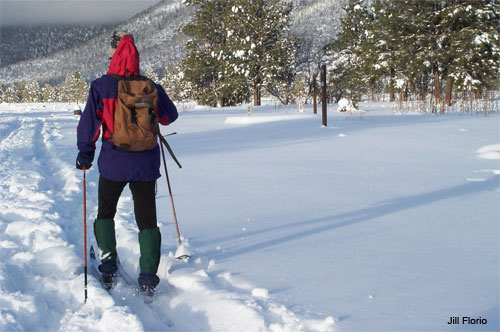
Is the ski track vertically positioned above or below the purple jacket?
below

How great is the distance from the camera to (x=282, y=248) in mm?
3896

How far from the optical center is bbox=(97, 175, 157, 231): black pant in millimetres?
3059

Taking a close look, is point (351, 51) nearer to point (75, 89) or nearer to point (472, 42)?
point (472, 42)

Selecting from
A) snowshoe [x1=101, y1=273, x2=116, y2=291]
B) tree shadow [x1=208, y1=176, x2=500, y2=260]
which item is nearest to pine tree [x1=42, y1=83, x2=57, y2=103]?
tree shadow [x1=208, y1=176, x2=500, y2=260]

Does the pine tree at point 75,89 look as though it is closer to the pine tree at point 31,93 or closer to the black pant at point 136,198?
the pine tree at point 31,93

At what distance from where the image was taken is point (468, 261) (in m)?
3.43

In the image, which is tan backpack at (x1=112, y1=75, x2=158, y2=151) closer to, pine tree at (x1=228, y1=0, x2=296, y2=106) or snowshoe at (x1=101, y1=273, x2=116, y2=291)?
snowshoe at (x1=101, y1=273, x2=116, y2=291)

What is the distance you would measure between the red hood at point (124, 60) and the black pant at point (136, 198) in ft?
2.41

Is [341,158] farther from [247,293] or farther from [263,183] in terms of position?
[247,293]

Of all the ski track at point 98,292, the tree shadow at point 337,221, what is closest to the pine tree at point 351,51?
the tree shadow at point 337,221

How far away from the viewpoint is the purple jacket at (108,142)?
2857 millimetres

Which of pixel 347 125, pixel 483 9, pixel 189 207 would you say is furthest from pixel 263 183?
pixel 483 9

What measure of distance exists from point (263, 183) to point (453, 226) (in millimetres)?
2912

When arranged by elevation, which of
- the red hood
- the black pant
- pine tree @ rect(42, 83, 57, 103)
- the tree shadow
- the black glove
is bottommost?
the tree shadow
